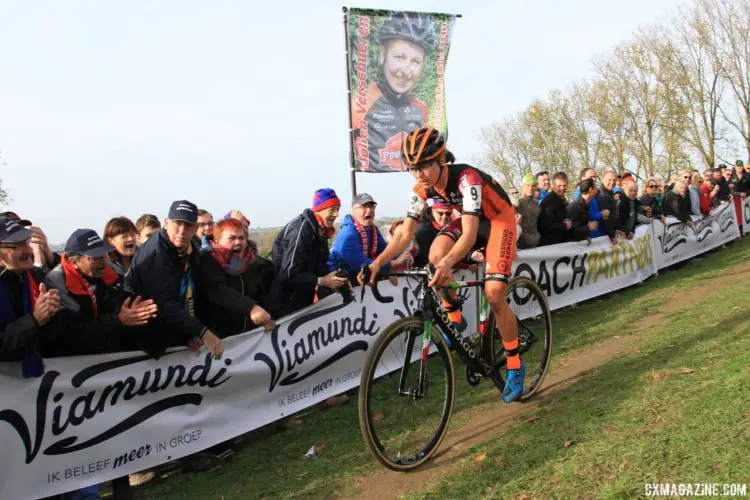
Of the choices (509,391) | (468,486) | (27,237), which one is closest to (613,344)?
(509,391)

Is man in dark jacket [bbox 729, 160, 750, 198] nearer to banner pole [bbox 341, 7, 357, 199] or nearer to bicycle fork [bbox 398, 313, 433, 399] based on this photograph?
banner pole [bbox 341, 7, 357, 199]

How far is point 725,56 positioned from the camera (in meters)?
35.9

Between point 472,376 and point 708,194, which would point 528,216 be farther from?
point 708,194

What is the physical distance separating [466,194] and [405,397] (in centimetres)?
157

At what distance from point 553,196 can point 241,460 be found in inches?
275

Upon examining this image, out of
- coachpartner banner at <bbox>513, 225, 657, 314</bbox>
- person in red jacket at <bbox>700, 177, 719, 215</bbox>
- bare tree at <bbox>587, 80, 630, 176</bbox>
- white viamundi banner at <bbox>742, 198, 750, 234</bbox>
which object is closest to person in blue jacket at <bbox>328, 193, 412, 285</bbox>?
coachpartner banner at <bbox>513, 225, 657, 314</bbox>

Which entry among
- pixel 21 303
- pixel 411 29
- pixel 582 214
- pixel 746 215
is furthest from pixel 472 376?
pixel 746 215

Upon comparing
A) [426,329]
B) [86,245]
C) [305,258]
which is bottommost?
[426,329]

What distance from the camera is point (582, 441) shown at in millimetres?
3664

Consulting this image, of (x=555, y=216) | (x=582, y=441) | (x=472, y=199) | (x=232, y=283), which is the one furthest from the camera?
(x=555, y=216)

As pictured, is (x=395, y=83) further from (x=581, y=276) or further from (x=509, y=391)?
(x=509, y=391)

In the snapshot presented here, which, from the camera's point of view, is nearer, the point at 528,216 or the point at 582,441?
the point at 582,441

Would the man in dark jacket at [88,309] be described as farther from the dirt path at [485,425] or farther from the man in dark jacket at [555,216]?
the man in dark jacket at [555,216]

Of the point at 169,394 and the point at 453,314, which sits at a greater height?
the point at 453,314
